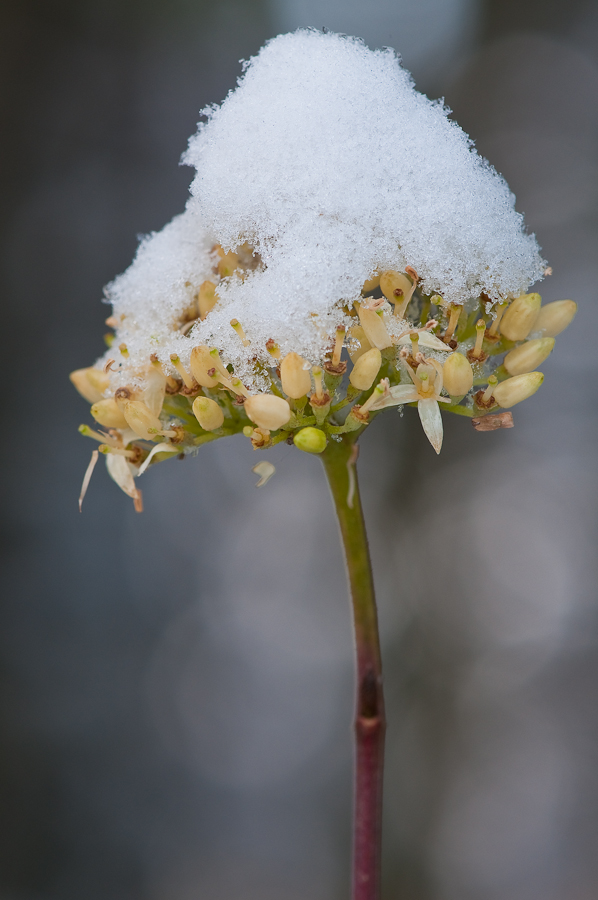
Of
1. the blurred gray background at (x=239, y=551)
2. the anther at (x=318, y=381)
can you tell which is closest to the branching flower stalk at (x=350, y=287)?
the anther at (x=318, y=381)

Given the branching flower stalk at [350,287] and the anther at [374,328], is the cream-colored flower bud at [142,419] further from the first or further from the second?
the anther at [374,328]

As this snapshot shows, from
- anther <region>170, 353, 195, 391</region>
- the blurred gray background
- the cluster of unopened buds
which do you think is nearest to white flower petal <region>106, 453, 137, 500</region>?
the cluster of unopened buds

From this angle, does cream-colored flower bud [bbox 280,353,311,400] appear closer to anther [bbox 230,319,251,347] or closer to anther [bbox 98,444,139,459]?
anther [bbox 230,319,251,347]

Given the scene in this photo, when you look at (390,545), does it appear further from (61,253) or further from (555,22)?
(555,22)

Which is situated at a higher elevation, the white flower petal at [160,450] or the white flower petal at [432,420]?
the white flower petal at [432,420]

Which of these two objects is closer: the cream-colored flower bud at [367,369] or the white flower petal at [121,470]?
the cream-colored flower bud at [367,369]
